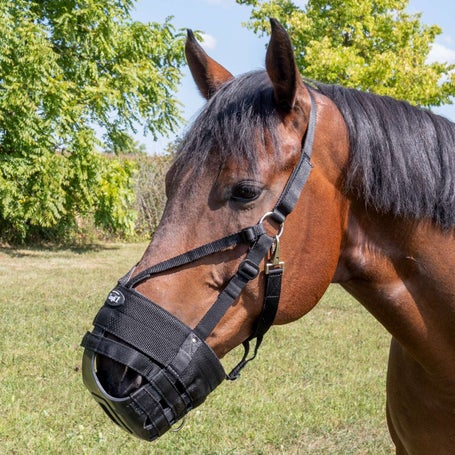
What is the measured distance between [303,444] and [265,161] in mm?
2808

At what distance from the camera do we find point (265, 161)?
1.48 metres

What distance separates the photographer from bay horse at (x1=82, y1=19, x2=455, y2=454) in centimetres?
142

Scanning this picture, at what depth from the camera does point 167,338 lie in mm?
1409

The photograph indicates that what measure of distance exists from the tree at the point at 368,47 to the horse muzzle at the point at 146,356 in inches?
572

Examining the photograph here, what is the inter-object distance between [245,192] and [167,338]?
1.40 ft

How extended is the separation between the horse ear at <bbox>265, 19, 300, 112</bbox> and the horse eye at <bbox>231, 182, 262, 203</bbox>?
25 cm

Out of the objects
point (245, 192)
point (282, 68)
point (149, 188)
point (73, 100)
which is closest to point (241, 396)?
point (245, 192)

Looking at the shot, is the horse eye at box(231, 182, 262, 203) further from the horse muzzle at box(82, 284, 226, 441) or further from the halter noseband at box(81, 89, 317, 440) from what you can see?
the horse muzzle at box(82, 284, 226, 441)

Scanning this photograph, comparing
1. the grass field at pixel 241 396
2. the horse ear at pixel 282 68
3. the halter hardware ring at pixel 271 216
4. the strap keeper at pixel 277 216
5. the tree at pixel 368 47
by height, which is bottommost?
the grass field at pixel 241 396

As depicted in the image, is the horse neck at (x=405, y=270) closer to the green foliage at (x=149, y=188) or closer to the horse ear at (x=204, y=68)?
the horse ear at (x=204, y=68)

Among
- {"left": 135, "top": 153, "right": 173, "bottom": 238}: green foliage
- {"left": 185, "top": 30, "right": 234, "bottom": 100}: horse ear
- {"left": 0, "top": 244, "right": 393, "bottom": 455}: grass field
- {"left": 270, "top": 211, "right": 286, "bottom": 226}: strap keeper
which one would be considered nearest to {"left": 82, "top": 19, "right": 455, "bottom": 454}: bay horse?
{"left": 270, "top": 211, "right": 286, "bottom": 226}: strap keeper

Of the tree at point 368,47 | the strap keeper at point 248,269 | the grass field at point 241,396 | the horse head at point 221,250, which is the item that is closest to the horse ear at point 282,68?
the horse head at point 221,250

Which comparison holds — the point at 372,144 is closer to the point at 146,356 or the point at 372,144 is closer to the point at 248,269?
the point at 248,269

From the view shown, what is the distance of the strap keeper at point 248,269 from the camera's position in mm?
1460
